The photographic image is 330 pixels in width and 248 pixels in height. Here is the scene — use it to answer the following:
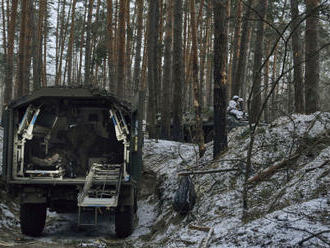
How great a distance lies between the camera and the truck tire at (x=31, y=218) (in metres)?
7.36

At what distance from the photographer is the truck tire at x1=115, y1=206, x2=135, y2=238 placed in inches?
291

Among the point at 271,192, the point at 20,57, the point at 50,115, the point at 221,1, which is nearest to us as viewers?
the point at 271,192

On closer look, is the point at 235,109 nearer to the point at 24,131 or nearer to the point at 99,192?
the point at 99,192

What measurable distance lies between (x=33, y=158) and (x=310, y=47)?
24.3 ft

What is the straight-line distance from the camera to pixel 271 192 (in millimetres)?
6125

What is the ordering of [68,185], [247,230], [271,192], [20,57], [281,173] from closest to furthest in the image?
1. [247,230]
2. [271,192]
3. [281,173]
4. [68,185]
5. [20,57]

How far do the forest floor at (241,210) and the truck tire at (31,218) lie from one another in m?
0.18

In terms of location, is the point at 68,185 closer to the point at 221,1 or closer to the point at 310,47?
the point at 221,1

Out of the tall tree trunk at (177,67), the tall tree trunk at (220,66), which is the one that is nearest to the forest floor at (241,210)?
the tall tree trunk at (220,66)

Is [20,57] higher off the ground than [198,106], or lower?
higher

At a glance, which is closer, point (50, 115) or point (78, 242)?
point (78, 242)

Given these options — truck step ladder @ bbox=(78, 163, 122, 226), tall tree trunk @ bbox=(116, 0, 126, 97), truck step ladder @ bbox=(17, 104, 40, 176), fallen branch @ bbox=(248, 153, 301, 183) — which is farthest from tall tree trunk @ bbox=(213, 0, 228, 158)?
tall tree trunk @ bbox=(116, 0, 126, 97)

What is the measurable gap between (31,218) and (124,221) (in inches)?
70.8

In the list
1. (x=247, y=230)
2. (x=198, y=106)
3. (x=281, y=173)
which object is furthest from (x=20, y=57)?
(x=247, y=230)
